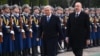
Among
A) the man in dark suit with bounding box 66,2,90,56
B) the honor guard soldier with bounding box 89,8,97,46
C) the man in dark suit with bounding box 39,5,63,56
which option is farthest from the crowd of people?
the honor guard soldier with bounding box 89,8,97,46

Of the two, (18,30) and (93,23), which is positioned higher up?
(18,30)

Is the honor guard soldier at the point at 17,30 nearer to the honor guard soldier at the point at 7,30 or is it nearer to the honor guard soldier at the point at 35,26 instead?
the honor guard soldier at the point at 7,30

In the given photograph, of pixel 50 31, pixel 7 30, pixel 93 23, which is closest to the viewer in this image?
pixel 50 31

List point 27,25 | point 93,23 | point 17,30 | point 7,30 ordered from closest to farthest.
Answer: point 7,30
point 17,30
point 27,25
point 93,23

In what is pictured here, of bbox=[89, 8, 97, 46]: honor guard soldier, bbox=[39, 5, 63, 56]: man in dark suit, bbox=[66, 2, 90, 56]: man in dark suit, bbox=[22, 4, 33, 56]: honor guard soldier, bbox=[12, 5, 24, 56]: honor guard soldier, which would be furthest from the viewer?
bbox=[89, 8, 97, 46]: honor guard soldier

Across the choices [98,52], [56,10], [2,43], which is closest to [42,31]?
[2,43]

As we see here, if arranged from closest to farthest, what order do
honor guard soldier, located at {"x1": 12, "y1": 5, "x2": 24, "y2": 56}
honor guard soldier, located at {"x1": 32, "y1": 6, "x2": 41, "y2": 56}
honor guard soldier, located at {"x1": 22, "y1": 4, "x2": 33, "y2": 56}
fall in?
honor guard soldier, located at {"x1": 12, "y1": 5, "x2": 24, "y2": 56} → honor guard soldier, located at {"x1": 22, "y1": 4, "x2": 33, "y2": 56} → honor guard soldier, located at {"x1": 32, "y1": 6, "x2": 41, "y2": 56}

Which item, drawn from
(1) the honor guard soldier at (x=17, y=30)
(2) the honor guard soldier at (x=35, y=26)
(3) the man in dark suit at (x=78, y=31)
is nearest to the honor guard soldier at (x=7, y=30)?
(1) the honor guard soldier at (x=17, y=30)

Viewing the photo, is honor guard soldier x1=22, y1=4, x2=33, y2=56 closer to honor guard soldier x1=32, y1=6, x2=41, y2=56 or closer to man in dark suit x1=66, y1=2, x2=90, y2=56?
honor guard soldier x1=32, y1=6, x2=41, y2=56

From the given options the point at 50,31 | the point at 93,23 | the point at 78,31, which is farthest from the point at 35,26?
the point at 93,23

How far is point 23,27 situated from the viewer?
627 inches

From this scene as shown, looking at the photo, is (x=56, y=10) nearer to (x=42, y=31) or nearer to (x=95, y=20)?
(x=95, y=20)

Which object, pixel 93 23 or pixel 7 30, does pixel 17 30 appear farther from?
pixel 93 23

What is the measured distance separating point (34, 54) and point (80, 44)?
5044 mm
